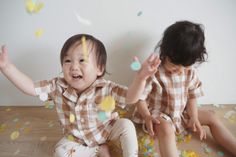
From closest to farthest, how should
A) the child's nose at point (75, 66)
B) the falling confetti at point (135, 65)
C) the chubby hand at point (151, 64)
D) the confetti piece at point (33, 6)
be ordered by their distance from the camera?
1. the chubby hand at point (151, 64)
2. the child's nose at point (75, 66)
3. the confetti piece at point (33, 6)
4. the falling confetti at point (135, 65)

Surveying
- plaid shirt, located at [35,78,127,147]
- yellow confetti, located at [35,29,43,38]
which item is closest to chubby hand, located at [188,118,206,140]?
plaid shirt, located at [35,78,127,147]

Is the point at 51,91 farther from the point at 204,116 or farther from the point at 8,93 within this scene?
the point at 204,116

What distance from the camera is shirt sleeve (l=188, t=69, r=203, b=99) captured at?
1070 mm

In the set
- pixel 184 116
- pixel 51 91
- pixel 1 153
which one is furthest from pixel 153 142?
pixel 1 153

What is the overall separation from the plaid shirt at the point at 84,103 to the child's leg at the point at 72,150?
0.02 m

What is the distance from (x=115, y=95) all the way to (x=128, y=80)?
269mm

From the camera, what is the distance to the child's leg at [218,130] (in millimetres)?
1033

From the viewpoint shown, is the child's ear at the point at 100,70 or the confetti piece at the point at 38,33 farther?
the confetti piece at the point at 38,33

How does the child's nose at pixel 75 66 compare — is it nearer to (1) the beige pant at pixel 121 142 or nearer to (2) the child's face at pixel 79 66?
(2) the child's face at pixel 79 66

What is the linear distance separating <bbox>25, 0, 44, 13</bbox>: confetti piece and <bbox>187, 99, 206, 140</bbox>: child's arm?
0.67m

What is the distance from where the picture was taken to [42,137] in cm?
112

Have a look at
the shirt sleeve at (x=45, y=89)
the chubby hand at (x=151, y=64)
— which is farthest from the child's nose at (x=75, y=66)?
the chubby hand at (x=151, y=64)

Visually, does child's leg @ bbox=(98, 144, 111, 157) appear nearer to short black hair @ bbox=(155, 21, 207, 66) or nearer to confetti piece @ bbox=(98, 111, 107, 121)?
confetti piece @ bbox=(98, 111, 107, 121)

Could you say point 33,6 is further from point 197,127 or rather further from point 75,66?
point 197,127
